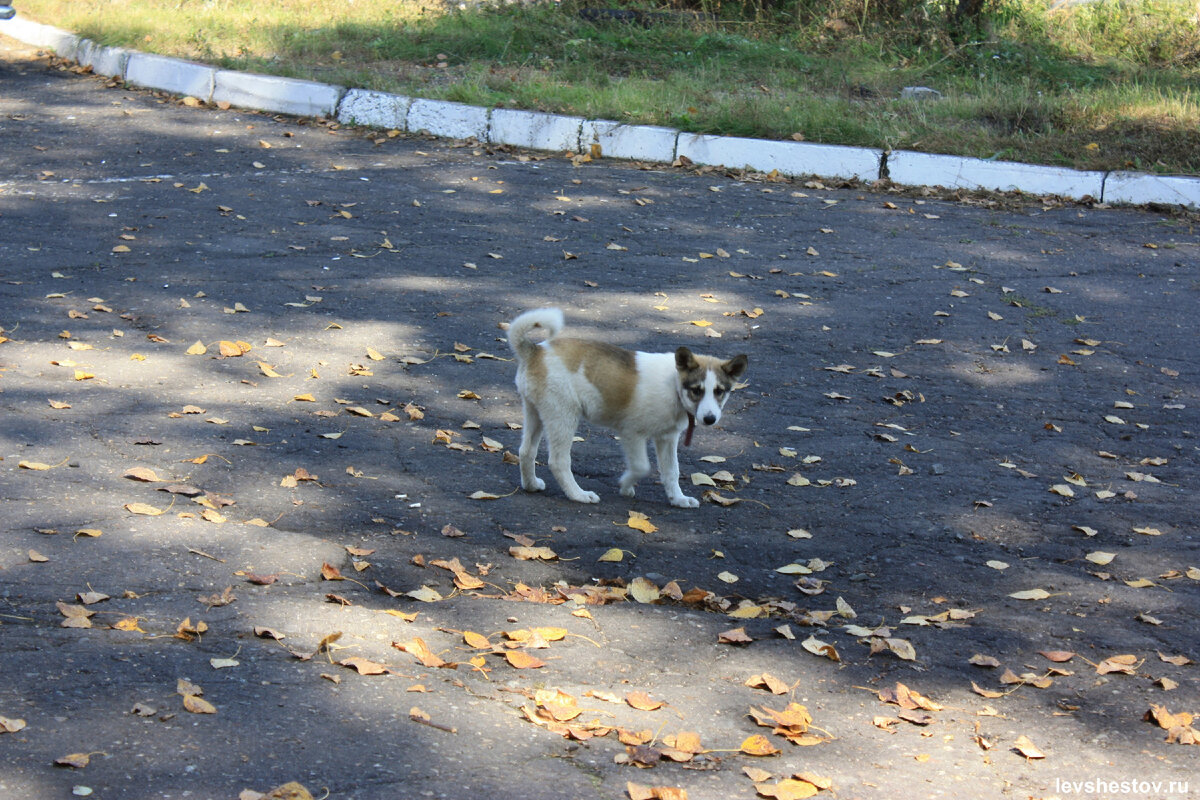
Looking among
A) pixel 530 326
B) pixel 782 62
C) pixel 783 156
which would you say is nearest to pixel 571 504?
pixel 530 326

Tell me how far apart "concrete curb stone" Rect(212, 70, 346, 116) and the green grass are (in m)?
0.32

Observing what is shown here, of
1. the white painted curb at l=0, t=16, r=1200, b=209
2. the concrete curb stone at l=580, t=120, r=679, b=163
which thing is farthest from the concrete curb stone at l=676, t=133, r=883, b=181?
the concrete curb stone at l=580, t=120, r=679, b=163

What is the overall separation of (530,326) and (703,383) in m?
0.76

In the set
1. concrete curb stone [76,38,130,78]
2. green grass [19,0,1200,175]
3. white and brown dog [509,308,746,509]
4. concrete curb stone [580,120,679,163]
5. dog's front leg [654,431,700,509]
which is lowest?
dog's front leg [654,431,700,509]

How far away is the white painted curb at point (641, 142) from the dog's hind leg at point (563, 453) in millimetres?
5811

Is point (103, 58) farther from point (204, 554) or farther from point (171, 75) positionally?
point (204, 554)

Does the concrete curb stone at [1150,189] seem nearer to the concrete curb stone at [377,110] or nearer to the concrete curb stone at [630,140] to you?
the concrete curb stone at [630,140]

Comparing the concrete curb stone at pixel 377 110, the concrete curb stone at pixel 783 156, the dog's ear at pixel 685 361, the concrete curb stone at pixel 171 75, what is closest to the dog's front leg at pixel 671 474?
the dog's ear at pixel 685 361

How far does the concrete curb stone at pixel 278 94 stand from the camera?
10719 mm

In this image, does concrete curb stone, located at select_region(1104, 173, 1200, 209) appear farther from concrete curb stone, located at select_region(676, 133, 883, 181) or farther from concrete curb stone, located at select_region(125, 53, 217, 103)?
concrete curb stone, located at select_region(125, 53, 217, 103)

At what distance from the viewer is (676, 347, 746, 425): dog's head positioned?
442 cm

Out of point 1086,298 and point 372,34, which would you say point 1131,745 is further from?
point 372,34

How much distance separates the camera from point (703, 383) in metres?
4.43

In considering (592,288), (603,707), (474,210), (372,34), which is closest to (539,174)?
(474,210)
